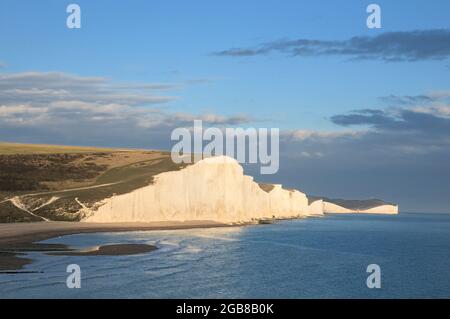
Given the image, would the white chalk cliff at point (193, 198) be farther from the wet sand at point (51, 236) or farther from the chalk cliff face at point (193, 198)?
the wet sand at point (51, 236)

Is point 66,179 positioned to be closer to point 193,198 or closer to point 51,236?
point 193,198

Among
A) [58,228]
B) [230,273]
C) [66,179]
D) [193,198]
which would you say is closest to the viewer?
[230,273]

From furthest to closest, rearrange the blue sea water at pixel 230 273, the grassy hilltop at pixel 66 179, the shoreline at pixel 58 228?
the grassy hilltop at pixel 66 179
the shoreline at pixel 58 228
the blue sea water at pixel 230 273

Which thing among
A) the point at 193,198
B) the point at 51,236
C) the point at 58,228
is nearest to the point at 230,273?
the point at 51,236

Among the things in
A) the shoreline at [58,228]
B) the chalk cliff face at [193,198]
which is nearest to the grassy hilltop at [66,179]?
the chalk cliff face at [193,198]

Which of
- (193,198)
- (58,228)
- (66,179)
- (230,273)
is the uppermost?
(66,179)

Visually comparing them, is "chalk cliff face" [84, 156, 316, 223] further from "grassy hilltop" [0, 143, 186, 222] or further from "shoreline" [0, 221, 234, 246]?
"shoreline" [0, 221, 234, 246]
